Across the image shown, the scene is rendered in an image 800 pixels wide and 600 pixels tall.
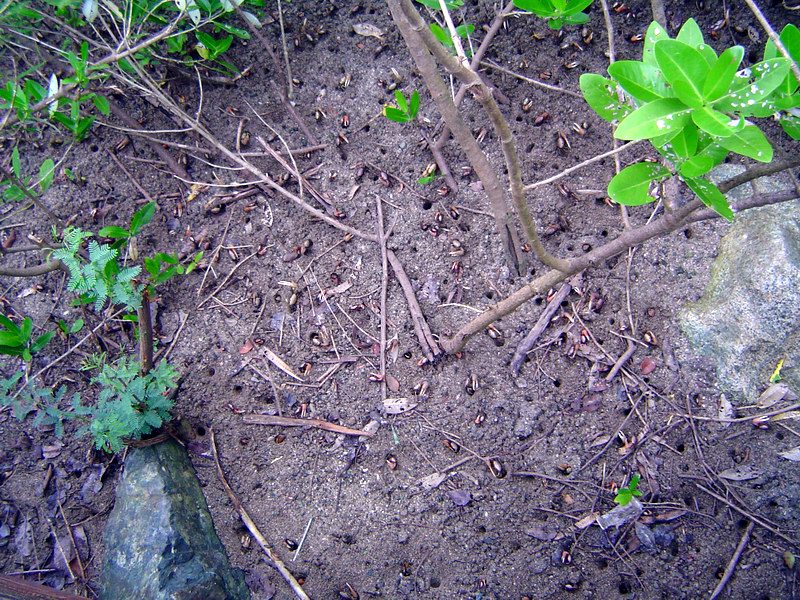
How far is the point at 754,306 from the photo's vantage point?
197 cm

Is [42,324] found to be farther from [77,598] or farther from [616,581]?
[616,581]

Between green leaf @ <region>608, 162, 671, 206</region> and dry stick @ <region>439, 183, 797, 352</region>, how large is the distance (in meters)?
0.13

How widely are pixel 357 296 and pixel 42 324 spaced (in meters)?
1.51

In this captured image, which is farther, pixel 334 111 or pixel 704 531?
pixel 334 111

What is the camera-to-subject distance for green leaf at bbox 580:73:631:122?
1.42 m

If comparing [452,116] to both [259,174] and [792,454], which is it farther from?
[792,454]

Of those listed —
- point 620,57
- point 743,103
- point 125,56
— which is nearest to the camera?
point 743,103

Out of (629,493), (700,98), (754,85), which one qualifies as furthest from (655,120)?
(629,493)

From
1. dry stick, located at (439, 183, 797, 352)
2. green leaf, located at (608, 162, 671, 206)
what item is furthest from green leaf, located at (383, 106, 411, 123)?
green leaf, located at (608, 162, 671, 206)

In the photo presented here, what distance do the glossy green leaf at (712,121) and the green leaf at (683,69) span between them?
21 millimetres

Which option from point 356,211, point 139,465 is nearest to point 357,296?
point 356,211

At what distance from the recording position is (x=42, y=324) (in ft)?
8.31

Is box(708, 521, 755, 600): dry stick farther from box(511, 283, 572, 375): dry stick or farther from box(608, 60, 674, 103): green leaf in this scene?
box(608, 60, 674, 103): green leaf

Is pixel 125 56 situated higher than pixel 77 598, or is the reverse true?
pixel 125 56
